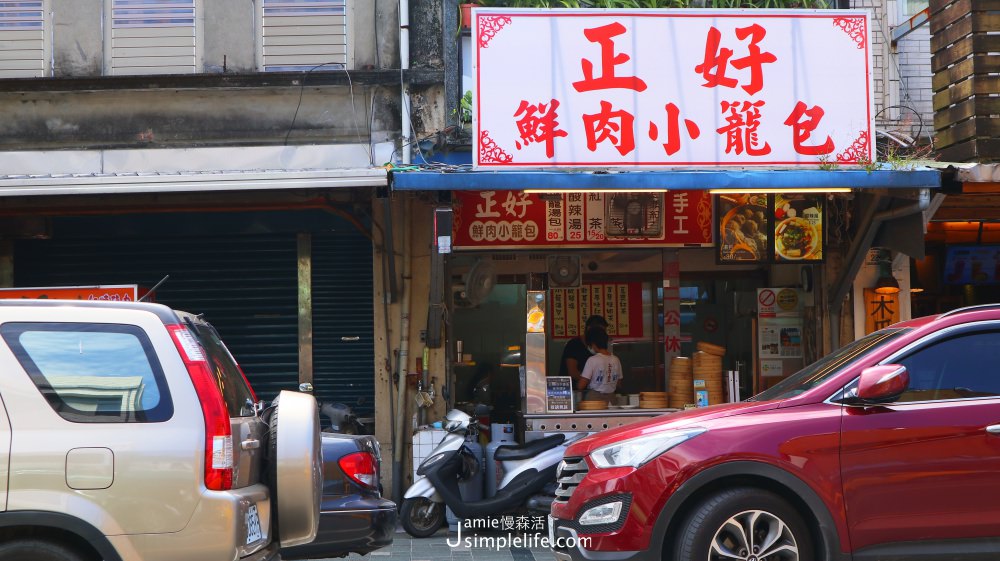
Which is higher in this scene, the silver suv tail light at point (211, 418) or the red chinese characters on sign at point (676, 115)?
the red chinese characters on sign at point (676, 115)

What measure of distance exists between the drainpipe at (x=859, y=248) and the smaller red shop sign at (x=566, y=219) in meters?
1.73

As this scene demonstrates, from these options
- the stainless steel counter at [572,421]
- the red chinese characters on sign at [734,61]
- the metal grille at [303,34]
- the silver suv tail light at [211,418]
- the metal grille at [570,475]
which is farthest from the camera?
the metal grille at [303,34]

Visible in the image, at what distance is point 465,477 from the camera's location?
10320 millimetres

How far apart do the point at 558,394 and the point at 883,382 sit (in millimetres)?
5203

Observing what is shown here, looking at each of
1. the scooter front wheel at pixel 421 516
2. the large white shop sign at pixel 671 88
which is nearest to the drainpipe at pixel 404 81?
the large white shop sign at pixel 671 88

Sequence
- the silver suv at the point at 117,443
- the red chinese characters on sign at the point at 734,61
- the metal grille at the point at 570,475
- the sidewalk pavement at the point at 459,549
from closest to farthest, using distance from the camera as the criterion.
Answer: the silver suv at the point at 117,443, the metal grille at the point at 570,475, the sidewalk pavement at the point at 459,549, the red chinese characters on sign at the point at 734,61

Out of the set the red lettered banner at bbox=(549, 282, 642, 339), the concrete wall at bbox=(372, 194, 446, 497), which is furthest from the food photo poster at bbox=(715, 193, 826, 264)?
the concrete wall at bbox=(372, 194, 446, 497)

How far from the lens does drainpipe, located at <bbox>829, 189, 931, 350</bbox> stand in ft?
34.0

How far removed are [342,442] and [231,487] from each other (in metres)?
2.10

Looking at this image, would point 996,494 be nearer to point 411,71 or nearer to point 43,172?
point 411,71

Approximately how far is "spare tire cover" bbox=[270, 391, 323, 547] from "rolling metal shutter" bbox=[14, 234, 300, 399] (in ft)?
20.5

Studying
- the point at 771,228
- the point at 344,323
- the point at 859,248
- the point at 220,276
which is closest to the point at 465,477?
the point at 344,323

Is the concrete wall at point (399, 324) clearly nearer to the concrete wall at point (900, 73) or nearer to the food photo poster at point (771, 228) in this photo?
the food photo poster at point (771, 228)

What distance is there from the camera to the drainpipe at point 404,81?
11523 mm
